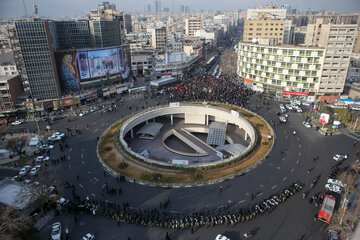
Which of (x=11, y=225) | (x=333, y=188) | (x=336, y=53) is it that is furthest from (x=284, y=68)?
(x=11, y=225)

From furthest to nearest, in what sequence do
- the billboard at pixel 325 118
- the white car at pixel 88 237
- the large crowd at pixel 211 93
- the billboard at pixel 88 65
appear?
the large crowd at pixel 211 93
the billboard at pixel 88 65
the billboard at pixel 325 118
the white car at pixel 88 237

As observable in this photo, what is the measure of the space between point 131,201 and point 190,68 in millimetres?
90955

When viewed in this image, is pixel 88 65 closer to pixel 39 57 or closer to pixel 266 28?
pixel 39 57

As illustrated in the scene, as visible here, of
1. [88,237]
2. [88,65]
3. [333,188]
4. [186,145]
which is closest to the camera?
[88,237]

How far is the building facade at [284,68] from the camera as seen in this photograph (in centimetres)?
6719

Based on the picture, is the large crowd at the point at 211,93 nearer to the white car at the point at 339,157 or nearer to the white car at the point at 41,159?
the white car at the point at 339,157

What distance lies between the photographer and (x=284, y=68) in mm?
71438

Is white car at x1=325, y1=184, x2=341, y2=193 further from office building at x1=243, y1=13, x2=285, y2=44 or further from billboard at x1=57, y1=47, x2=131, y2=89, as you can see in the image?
office building at x1=243, y1=13, x2=285, y2=44

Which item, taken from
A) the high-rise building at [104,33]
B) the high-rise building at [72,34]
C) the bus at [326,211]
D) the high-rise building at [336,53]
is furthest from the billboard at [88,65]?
the bus at [326,211]

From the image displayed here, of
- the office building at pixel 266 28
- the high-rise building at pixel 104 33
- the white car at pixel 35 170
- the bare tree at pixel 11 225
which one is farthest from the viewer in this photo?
the office building at pixel 266 28

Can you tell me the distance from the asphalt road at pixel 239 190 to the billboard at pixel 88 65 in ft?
83.1

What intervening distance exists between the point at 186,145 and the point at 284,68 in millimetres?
41215

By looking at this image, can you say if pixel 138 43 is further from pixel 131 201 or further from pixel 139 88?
pixel 131 201

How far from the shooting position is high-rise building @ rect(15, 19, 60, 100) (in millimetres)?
56719
